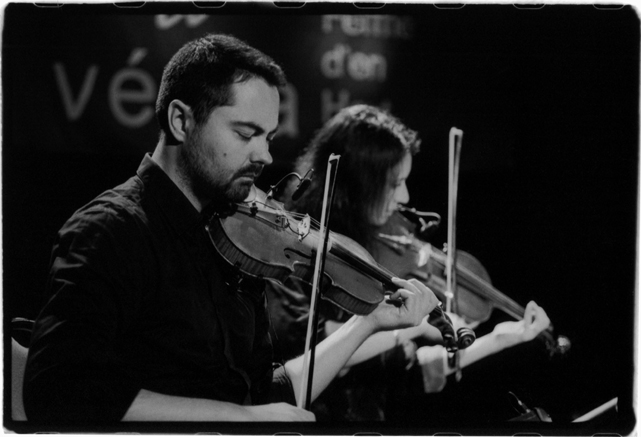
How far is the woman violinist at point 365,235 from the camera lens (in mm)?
2520

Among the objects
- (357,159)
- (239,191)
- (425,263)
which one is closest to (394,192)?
(357,159)

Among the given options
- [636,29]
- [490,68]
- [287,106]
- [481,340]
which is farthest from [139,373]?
[636,29]

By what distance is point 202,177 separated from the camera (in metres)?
2.33

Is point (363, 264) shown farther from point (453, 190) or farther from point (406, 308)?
point (453, 190)

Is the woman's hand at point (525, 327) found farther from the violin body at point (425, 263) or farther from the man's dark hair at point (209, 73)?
the man's dark hair at point (209, 73)

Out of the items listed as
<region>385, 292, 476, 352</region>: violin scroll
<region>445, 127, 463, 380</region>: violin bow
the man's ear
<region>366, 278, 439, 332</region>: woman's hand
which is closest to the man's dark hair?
the man's ear

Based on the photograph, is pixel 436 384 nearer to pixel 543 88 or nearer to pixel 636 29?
pixel 543 88

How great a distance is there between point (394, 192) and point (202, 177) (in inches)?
29.8

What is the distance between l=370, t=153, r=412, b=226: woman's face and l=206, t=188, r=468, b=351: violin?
176 mm

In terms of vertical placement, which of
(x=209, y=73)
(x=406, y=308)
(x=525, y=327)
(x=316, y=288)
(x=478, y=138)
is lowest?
(x=525, y=327)

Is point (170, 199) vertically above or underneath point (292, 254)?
above

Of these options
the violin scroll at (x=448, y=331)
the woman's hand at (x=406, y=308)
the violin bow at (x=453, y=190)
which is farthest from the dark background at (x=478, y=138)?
the woman's hand at (x=406, y=308)

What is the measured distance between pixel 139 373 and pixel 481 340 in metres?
1.30

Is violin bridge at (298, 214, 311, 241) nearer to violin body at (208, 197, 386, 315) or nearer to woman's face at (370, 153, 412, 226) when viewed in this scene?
violin body at (208, 197, 386, 315)
